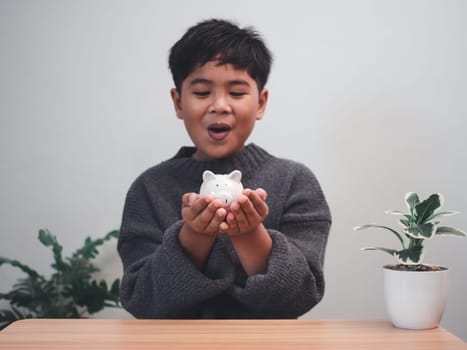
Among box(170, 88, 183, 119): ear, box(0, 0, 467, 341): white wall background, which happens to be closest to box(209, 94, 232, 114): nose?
box(170, 88, 183, 119): ear

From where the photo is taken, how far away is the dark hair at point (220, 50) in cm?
119

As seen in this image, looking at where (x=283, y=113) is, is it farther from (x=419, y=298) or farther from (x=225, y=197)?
(x=419, y=298)

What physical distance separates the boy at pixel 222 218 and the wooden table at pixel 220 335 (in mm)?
126

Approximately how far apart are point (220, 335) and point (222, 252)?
1.03ft

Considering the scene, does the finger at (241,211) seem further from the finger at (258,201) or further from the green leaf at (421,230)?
the green leaf at (421,230)

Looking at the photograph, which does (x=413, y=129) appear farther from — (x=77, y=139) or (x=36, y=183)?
(x=36, y=183)

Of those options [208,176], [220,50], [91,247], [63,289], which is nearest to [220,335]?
[208,176]

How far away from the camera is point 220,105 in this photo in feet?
3.78

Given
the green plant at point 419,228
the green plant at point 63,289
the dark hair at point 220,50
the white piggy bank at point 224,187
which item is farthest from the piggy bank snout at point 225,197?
the green plant at point 63,289

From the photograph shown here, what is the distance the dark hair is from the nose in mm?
76

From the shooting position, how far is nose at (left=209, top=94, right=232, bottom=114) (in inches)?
45.4

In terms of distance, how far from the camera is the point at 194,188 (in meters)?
1.27

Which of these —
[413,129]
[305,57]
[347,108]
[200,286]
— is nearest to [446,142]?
[413,129]

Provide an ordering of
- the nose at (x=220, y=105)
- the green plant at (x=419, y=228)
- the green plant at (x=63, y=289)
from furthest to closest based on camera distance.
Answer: the green plant at (x=63, y=289)
the nose at (x=220, y=105)
the green plant at (x=419, y=228)
